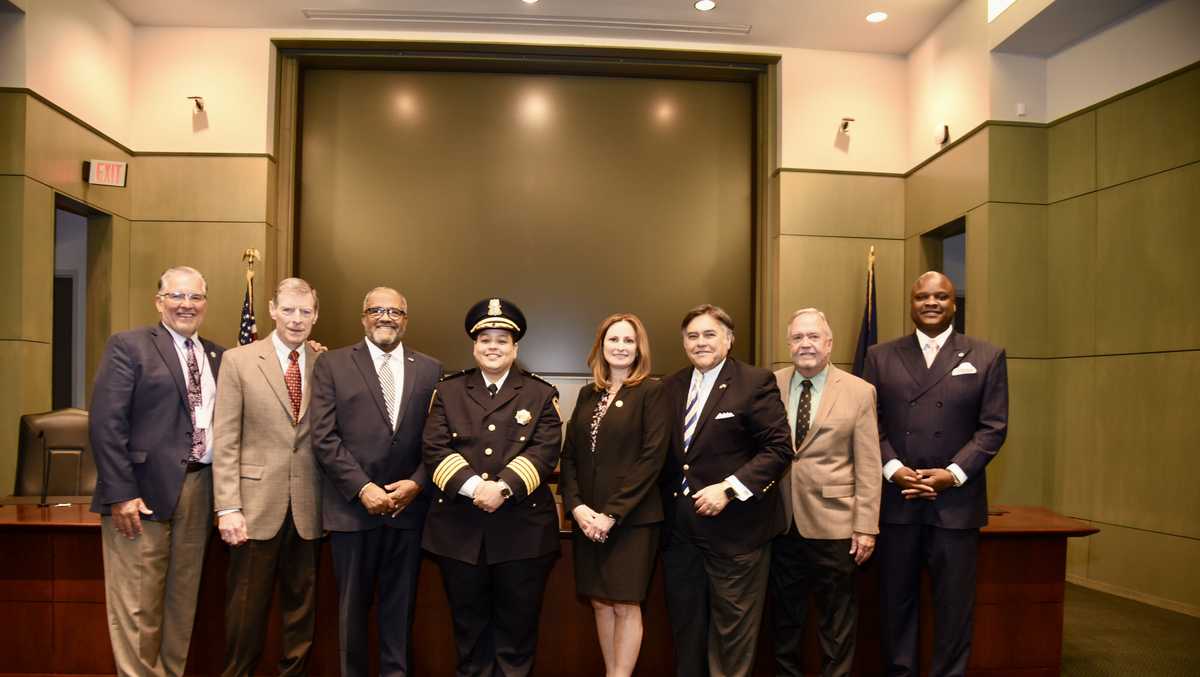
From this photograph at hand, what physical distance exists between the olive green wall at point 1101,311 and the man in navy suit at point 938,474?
2542 millimetres

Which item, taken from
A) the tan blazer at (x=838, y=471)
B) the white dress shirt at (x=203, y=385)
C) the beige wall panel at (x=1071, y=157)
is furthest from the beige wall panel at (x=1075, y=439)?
the white dress shirt at (x=203, y=385)

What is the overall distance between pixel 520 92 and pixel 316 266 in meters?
2.29

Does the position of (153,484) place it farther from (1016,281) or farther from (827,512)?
(1016,281)

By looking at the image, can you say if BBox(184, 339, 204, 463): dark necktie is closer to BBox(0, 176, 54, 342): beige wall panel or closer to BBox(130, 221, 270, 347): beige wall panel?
BBox(0, 176, 54, 342): beige wall panel

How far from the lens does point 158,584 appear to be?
111 inches

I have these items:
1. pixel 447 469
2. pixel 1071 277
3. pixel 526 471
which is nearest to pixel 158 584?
pixel 447 469

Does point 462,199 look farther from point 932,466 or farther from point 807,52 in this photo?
point 932,466

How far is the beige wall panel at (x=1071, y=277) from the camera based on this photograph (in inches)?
207

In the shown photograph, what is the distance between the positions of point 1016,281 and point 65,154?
6.90m

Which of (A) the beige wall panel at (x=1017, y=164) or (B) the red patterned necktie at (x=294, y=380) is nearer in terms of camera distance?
(B) the red patterned necktie at (x=294, y=380)

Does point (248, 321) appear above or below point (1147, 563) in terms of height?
above

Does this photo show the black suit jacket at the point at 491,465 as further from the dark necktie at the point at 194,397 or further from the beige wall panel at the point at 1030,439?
the beige wall panel at the point at 1030,439

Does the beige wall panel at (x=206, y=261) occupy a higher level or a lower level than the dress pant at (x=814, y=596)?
higher

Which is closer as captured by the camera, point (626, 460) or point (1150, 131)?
point (626, 460)
